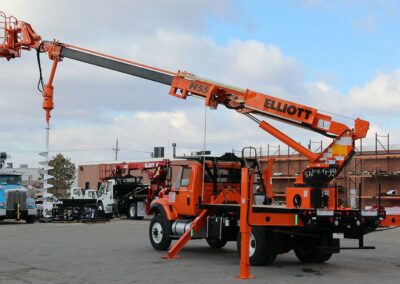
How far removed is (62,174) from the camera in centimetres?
7500

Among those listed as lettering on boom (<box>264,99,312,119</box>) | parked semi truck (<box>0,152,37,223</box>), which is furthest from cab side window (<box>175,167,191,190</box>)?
parked semi truck (<box>0,152,37,223</box>)

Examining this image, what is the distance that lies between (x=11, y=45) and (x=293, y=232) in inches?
628

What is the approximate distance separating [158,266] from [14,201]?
19752 mm

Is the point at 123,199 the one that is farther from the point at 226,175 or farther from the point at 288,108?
the point at 288,108

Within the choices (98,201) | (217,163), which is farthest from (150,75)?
(98,201)

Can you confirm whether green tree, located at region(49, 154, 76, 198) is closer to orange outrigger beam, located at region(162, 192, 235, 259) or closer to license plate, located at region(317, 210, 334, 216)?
orange outrigger beam, located at region(162, 192, 235, 259)

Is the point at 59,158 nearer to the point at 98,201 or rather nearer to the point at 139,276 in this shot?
the point at 98,201

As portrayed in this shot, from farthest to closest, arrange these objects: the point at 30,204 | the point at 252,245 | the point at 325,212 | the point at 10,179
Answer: the point at 10,179 < the point at 30,204 < the point at 252,245 < the point at 325,212

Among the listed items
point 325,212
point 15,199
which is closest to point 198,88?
point 325,212

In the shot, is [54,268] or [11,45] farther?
Result: [11,45]

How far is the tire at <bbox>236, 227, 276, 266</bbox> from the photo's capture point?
12.4 meters

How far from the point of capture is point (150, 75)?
1844cm

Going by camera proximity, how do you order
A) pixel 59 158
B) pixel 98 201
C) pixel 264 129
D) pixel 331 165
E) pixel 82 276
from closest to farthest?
pixel 82 276 < pixel 331 165 < pixel 264 129 < pixel 98 201 < pixel 59 158

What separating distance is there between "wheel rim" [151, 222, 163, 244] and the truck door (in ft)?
2.93
